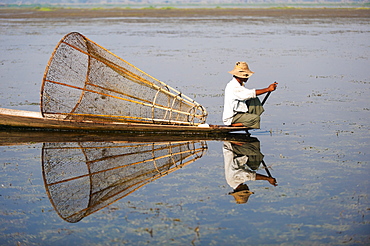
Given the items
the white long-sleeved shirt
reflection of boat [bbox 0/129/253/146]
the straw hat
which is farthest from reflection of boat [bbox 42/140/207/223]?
the straw hat

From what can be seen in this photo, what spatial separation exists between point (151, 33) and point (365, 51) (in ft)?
46.8

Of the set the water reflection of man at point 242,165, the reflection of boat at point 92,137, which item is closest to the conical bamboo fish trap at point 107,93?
the reflection of boat at point 92,137

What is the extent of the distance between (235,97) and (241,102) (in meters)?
0.22

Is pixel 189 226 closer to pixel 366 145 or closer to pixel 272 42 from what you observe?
pixel 366 145

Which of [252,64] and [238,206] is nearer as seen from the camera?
[238,206]

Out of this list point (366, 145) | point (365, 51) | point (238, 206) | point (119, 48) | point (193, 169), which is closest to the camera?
point (238, 206)

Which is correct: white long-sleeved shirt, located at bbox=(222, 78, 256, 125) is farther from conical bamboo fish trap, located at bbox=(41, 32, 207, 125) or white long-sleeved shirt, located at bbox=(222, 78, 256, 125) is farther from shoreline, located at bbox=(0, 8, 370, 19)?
shoreline, located at bbox=(0, 8, 370, 19)

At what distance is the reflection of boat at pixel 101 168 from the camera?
6234mm

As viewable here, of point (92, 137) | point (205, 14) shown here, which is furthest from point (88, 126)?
point (205, 14)

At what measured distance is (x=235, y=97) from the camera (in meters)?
8.49

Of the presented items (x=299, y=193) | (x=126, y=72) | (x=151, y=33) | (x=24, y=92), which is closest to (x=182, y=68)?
(x=24, y=92)

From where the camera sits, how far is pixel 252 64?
57.5 ft

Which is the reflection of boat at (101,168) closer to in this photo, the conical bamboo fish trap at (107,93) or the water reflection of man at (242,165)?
the water reflection of man at (242,165)

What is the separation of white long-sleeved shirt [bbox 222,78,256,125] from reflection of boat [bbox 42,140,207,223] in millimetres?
651
